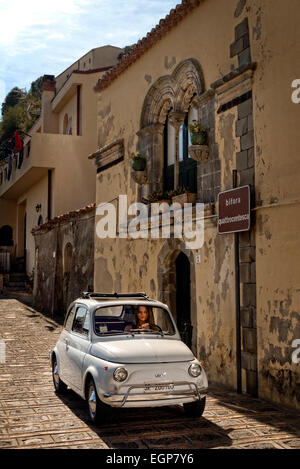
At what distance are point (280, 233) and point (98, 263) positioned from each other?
7.80 metres

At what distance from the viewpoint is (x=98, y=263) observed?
14.8 metres

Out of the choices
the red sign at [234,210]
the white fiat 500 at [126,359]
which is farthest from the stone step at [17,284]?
the red sign at [234,210]

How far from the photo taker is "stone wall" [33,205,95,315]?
17.4 m

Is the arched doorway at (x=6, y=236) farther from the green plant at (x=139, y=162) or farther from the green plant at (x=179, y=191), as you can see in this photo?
the green plant at (x=179, y=191)

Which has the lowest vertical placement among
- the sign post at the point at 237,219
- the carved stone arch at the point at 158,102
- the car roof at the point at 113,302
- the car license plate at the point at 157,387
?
the car license plate at the point at 157,387

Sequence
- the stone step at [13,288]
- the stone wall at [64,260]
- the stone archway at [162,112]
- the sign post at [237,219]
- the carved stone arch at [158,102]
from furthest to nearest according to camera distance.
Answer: the stone step at [13,288] → the stone wall at [64,260] → the carved stone arch at [158,102] → the stone archway at [162,112] → the sign post at [237,219]

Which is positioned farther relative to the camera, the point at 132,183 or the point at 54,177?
the point at 54,177

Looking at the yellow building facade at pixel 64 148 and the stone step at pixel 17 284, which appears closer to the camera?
the yellow building facade at pixel 64 148

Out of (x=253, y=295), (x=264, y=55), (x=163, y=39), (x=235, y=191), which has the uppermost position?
(x=163, y=39)

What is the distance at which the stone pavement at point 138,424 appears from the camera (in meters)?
5.67

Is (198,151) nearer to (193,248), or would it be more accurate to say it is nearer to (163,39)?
(193,248)

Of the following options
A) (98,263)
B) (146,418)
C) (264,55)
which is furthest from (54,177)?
(146,418)

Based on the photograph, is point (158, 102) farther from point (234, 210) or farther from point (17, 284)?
point (17, 284)

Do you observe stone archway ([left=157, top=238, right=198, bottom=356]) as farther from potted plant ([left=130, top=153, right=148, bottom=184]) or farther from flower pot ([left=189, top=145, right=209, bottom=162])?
potted plant ([left=130, top=153, right=148, bottom=184])
